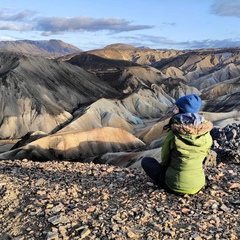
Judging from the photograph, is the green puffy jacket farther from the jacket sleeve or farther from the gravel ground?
the gravel ground

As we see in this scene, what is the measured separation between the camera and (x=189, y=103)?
6207 mm

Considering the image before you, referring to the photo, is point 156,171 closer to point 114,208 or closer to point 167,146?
point 167,146

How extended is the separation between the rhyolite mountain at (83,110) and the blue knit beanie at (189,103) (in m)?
16.5

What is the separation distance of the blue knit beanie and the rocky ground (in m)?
1.59

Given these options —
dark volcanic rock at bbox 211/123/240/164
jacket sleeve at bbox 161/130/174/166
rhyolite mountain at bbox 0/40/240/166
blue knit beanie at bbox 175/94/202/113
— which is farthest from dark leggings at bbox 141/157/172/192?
rhyolite mountain at bbox 0/40/240/166

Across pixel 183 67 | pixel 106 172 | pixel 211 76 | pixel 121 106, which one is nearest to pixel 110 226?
pixel 106 172

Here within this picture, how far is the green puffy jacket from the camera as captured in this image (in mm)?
6242

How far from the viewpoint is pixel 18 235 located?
5.60 metres

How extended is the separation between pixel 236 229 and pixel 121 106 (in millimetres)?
61716

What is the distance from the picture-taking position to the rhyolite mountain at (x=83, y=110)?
34.3 metres

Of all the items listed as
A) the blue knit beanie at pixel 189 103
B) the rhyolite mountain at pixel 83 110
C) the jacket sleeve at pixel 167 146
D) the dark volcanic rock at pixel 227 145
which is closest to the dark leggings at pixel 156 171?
the jacket sleeve at pixel 167 146

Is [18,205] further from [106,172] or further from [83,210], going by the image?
[106,172]

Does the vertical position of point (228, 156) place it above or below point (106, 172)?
below

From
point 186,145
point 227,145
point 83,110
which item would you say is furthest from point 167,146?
point 83,110
